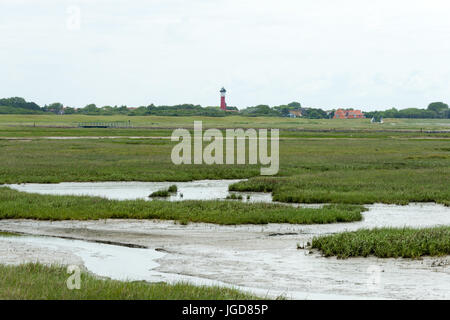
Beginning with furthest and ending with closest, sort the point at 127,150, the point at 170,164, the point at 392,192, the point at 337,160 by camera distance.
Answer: the point at 127,150
the point at 337,160
the point at 170,164
the point at 392,192

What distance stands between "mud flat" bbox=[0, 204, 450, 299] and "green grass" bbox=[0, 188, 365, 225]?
70 cm

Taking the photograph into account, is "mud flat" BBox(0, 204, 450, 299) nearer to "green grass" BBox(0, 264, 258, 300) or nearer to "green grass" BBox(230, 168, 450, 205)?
"green grass" BBox(0, 264, 258, 300)

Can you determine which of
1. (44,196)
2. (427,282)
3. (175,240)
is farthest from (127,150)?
(427,282)

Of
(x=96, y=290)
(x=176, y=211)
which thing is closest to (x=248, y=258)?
(x=96, y=290)

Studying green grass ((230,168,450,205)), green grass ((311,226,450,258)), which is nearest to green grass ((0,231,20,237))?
green grass ((311,226,450,258))

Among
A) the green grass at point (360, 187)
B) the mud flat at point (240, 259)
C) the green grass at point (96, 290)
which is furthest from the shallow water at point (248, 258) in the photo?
the green grass at point (360, 187)

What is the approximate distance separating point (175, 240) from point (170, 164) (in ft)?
97.1

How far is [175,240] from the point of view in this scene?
79.0 feet

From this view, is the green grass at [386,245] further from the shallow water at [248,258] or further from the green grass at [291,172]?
the green grass at [291,172]

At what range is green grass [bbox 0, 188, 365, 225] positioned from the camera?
2778 centimetres

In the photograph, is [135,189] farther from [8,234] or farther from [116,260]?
[116,260]

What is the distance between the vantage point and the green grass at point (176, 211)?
27781 mm

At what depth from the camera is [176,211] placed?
2900 centimetres
